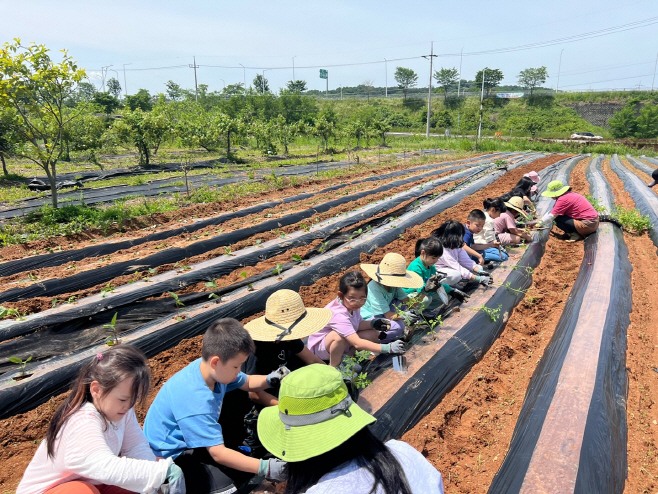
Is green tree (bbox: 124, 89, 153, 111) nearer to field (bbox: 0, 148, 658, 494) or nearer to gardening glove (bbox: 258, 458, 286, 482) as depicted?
field (bbox: 0, 148, 658, 494)

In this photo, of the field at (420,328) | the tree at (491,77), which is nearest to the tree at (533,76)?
the tree at (491,77)

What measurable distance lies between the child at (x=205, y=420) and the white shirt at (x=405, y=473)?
2.68ft

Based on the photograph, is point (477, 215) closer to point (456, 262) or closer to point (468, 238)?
point (468, 238)

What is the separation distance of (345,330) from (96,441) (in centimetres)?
179

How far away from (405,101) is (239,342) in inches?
2491

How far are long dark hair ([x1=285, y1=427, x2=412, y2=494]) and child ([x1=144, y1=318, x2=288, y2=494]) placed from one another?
0.74 meters

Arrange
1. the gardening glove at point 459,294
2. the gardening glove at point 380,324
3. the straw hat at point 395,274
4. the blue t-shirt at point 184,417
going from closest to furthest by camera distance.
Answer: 1. the blue t-shirt at point 184,417
2. the gardening glove at point 380,324
3. the straw hat at point 395,274
4. the gardening glove at point 459,294

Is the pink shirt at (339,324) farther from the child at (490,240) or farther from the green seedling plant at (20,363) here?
A: the child at (490,240)

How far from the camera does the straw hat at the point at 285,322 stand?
2.69 m

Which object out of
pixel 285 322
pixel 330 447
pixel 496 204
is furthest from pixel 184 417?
pixel 496 204

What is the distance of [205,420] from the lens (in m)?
2.04

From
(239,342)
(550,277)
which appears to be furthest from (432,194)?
(239,342)

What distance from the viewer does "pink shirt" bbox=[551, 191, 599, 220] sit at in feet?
21.8

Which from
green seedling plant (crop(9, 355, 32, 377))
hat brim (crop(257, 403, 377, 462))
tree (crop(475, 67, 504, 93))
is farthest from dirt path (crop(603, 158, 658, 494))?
tree (crop(475, 67, 504, 93))
